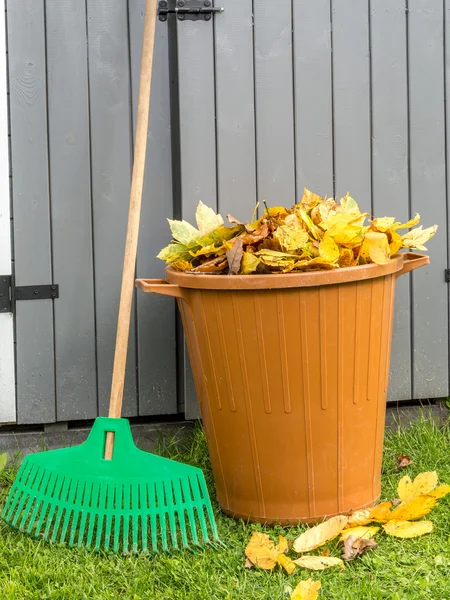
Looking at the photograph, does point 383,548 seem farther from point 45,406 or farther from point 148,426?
point 45,406

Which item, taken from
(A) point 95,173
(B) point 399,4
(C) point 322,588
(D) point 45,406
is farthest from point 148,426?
(B) point 399,4

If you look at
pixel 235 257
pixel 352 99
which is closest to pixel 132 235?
pixel 235 257

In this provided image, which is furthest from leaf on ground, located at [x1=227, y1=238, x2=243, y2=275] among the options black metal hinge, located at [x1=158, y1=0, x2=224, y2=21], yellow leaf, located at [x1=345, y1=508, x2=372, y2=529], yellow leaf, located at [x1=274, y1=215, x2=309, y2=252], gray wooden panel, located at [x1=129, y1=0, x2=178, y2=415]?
black metal hinge, located at [x1=158, y1=0, x2=224, y2=21]

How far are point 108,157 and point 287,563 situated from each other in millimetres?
1472

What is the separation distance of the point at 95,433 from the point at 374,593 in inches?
35.3

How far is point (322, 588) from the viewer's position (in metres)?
2.03

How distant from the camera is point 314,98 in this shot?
288 cm

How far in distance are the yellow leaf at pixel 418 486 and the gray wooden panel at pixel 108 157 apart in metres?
1.06

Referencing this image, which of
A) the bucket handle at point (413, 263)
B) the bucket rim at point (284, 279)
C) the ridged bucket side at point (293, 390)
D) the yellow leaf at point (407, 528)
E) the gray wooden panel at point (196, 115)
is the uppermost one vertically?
the gray wooden panel at point (196, 115)

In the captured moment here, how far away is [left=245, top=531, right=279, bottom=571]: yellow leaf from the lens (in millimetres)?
2129

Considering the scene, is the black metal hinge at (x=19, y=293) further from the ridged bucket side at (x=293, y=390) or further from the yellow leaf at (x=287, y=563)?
the yellow leaf at (x=287, y=563)

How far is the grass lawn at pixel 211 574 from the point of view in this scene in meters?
2.01

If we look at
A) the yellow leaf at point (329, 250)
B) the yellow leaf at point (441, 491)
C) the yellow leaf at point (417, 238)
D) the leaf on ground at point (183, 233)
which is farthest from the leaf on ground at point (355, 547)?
the leaf on ground at point (183, 233)

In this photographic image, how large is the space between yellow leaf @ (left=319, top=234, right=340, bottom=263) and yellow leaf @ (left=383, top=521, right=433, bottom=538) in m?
0.74
